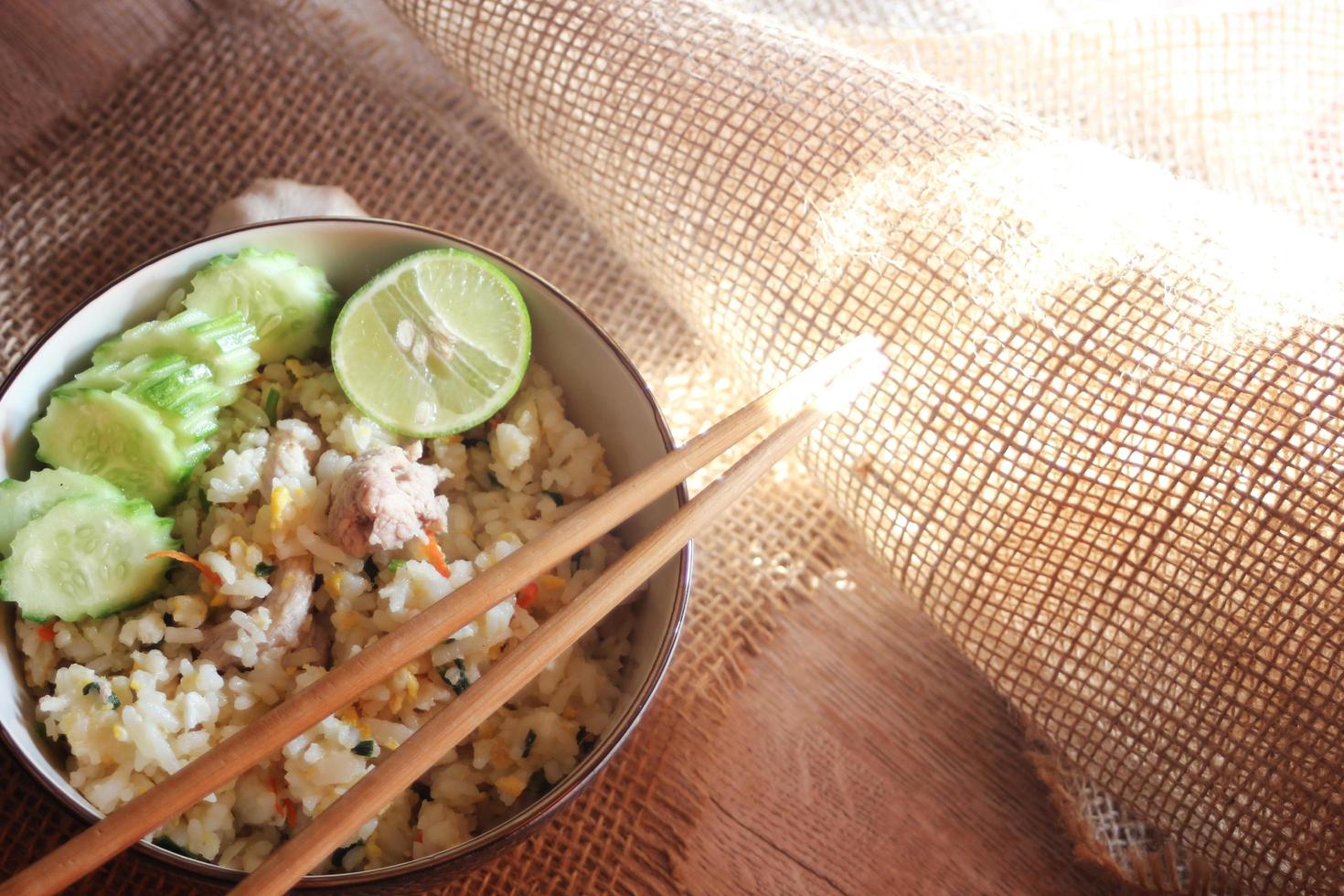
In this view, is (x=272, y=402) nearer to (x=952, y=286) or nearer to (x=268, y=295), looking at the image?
(x=268, y=295)

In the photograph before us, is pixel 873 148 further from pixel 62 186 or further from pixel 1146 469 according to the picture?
pixel 62 186

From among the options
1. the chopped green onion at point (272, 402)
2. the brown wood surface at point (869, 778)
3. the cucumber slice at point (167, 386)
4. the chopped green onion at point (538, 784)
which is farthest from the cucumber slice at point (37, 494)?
the brown wood surface at point (869, 778)

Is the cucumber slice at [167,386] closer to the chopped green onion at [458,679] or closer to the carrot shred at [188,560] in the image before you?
the carrot shred at [188,560]

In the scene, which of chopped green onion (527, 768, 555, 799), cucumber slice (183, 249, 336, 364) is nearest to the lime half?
cucumber slice (183, 249, 336, 364)

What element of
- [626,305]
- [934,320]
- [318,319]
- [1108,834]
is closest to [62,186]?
[318,319]

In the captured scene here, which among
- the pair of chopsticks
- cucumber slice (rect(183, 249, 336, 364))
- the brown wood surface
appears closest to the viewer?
the pair of chopsticks

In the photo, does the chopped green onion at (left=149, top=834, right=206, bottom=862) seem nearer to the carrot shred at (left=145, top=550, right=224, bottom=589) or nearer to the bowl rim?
the bowl rim
